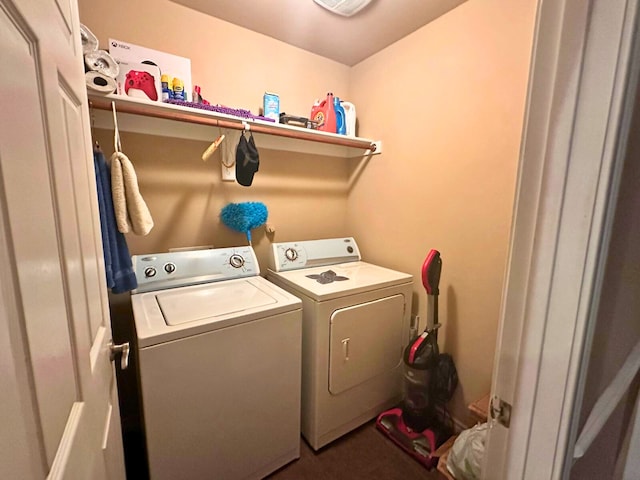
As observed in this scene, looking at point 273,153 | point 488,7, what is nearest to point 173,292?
point 273,153

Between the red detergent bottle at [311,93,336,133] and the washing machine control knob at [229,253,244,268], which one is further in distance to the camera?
the red detergent bottle at [311,93,336,133]

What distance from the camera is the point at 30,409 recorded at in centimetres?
35

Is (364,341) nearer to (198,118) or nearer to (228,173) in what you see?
(228,173)

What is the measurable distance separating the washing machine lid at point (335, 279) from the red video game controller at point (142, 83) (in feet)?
3.94

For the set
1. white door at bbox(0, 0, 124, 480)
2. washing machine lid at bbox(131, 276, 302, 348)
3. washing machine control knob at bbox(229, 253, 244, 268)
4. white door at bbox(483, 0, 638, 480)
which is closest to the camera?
white door at bbox(0, 0, 124, 480)

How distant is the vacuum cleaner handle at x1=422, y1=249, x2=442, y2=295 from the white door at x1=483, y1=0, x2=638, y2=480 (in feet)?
3.54

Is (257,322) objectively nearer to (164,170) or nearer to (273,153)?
(164,170)

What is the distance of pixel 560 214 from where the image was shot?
49 centimetres

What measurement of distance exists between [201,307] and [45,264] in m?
0.99

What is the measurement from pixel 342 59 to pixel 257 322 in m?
2.04

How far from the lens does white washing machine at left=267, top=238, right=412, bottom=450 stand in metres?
1.58

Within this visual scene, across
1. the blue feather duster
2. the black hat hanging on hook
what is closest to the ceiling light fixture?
the black hat hanging on hook

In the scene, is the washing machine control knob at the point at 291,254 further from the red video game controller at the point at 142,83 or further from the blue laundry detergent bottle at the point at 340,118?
the red video game controller at the point at 142,83

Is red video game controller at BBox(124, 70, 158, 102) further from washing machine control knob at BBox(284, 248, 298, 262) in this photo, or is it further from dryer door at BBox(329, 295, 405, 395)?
dryer door at BBox(329, 295, 405, 395)
